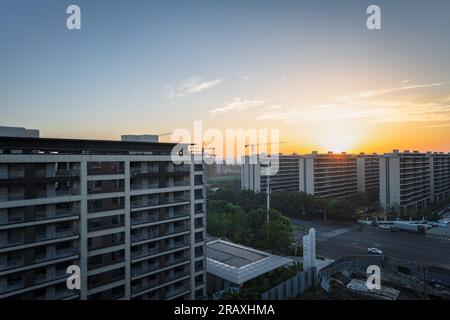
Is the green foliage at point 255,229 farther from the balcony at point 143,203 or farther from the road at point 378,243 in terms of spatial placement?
the balcony at point 143,203

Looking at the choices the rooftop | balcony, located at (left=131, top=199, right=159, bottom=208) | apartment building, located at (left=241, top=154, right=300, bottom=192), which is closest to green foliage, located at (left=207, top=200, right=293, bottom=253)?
the rooftop

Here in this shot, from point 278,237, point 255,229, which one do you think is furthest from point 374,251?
point 255,229

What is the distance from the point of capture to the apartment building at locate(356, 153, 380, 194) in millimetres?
56250

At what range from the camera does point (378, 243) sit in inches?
1187

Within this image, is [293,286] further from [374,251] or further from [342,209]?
[342,209]

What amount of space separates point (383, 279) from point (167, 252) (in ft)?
50.8

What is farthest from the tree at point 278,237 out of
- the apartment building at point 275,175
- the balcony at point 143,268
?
the apartment building at point 275,175

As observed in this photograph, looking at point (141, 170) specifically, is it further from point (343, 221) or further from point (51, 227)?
point (343, 221)

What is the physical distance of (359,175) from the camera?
56.6 meters

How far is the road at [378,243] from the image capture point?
86.3ft

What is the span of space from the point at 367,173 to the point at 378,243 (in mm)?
29722

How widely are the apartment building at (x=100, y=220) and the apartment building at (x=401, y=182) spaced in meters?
35.0
